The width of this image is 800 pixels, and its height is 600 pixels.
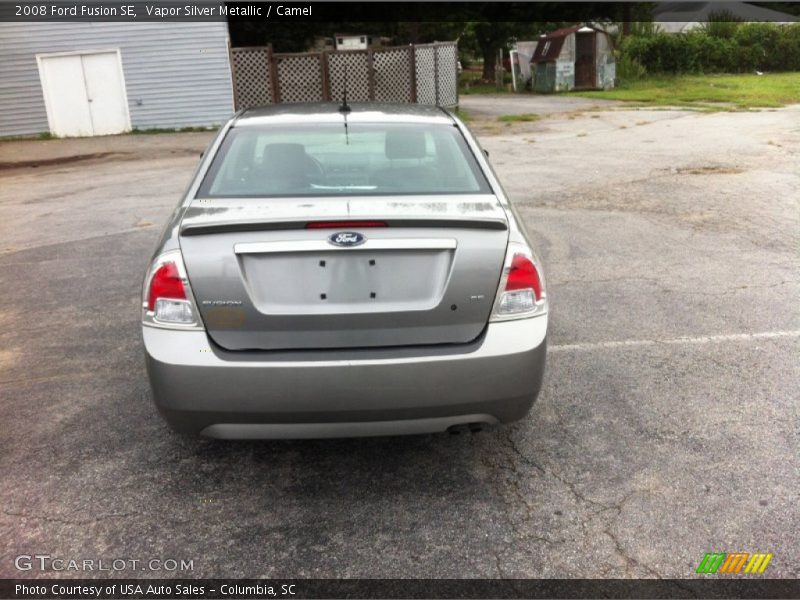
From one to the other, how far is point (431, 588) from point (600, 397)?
6.00 ft

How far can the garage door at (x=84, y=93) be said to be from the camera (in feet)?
68.8

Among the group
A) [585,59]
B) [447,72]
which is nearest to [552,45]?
[585,59]

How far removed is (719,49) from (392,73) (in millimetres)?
23629

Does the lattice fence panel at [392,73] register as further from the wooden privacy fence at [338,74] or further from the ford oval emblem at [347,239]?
the ford oval emblem at [347,239]

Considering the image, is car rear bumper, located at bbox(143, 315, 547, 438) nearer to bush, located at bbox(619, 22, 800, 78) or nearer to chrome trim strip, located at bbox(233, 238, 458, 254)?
chrome trim strip, located at bbox(233, 238, 458, 254)

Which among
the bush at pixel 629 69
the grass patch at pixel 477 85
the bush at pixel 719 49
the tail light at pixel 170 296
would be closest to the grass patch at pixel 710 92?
the bush at pixel 629 69

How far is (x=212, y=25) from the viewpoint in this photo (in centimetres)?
2100

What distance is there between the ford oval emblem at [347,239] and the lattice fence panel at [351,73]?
59.0 feet

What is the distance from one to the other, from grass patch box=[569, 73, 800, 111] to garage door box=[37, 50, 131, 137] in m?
16.4

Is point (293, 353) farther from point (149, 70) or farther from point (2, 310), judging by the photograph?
point (149, 70)

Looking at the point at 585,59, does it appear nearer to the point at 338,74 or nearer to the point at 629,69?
the point at 629,69

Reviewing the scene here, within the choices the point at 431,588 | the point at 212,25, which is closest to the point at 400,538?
the point at 431,588

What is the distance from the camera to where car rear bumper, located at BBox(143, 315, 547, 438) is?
2848 mm

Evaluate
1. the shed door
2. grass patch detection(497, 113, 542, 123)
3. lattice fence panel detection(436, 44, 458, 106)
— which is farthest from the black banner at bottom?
the shed door
